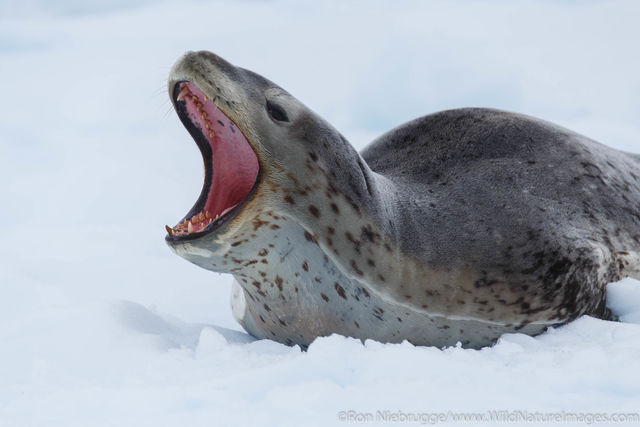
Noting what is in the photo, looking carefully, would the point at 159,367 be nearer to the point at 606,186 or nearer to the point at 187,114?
the point at 187,114

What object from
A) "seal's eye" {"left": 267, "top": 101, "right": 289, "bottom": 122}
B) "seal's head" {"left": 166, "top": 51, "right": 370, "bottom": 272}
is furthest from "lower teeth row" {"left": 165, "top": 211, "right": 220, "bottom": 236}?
"seal's eye" {"left": 267, "top": 101, "right": 289, "bottom": 122}

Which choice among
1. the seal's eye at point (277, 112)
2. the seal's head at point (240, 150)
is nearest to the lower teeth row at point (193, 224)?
the seal's head at point (240, 150)

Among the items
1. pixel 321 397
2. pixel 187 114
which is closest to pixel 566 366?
pixel 321 397

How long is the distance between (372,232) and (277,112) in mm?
544

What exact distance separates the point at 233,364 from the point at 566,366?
109 centimetres

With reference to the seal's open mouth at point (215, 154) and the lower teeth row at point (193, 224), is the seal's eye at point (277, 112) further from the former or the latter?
the lower teeth row at point (193, 224)

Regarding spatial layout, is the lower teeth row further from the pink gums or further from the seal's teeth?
the seal's teeth

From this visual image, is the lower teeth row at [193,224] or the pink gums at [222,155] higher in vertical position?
the pink gums at [222,155]

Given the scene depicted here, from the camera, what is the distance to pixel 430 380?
2.67 m

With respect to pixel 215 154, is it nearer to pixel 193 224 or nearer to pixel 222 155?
pixel 222 155

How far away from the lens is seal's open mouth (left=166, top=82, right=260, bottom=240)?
10.7 ft

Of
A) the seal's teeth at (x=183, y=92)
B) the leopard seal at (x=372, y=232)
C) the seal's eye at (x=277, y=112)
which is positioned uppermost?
the seal's teeth at (x=183, y=92)

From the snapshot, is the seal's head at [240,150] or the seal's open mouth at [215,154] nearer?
the seal's head at [240,150]

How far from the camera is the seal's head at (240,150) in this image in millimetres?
3084
